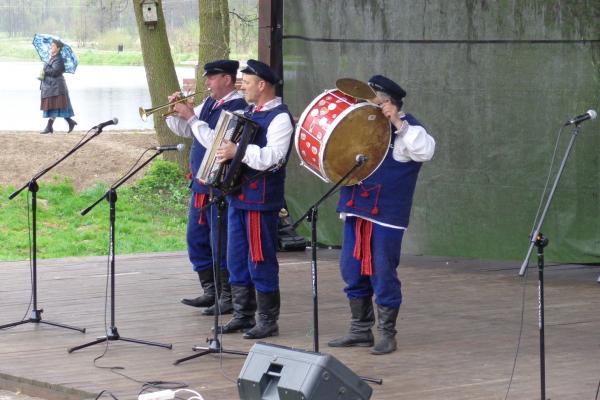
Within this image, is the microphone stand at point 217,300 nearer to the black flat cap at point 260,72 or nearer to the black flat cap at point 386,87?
the black flat cap at point 260,72

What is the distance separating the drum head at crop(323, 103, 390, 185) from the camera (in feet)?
20.1

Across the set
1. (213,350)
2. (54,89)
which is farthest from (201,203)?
(54,89)

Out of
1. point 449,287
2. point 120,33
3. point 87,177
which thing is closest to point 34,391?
point 449,287

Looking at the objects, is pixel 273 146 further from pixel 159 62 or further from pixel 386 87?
pixel 159 62

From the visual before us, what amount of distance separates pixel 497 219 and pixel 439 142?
0.75 m

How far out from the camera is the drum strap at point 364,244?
6.36 metres

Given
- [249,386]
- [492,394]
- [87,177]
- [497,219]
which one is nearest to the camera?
[249,386]

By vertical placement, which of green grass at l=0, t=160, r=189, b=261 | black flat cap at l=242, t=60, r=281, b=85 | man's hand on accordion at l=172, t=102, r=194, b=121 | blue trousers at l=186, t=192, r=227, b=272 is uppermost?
black flat cap at l=242, t=60, r=281, b=85

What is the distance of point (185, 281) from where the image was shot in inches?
350

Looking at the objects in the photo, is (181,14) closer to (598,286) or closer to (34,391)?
(598,286)

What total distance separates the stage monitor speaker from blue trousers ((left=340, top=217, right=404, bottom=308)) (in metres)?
1.63

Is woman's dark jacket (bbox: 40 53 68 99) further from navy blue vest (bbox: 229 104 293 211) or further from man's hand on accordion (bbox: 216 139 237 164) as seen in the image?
man's hand on accordion (bbox: 216 139 237 164)

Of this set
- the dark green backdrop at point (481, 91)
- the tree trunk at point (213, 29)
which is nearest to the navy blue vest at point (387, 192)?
the dark green backdrop at point (481, 91)

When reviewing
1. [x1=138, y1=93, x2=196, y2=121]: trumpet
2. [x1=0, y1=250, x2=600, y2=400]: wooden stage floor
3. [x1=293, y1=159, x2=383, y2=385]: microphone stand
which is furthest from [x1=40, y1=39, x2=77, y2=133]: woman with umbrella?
[x1=293, y1=159, x2=383, y2=385]: microphone stand
